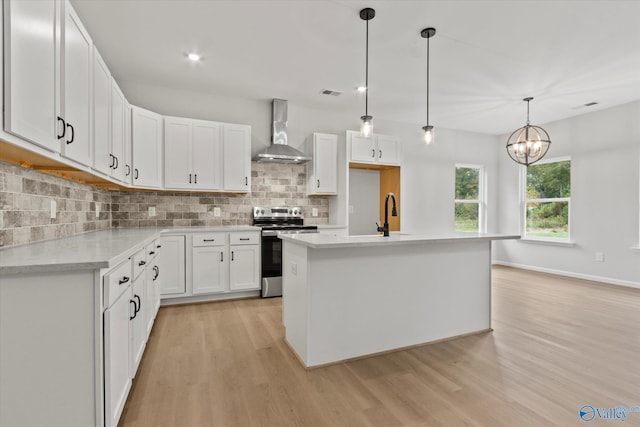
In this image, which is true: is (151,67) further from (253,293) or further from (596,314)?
(596,314)

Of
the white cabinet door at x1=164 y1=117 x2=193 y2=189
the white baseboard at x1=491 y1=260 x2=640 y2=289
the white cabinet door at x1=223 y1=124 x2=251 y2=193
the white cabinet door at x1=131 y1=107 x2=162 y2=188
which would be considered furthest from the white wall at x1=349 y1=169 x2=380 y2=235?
the white baseboard at x1=491 y1=260 x2=640 y2=289

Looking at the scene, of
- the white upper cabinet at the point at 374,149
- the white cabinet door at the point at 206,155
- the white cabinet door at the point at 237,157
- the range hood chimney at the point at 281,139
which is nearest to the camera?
the white cabinet door at the point at 206,155

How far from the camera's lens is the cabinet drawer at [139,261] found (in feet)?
6.71

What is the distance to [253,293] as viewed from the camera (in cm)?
427

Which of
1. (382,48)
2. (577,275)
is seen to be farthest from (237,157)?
(577,275)

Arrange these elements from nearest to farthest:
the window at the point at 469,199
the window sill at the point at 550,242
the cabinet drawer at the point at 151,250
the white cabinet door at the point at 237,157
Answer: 1. the cabinet drawer at the point at 151,250
2. the white cabinet door at the point at 237,157
3. the window sill at the point at 550,242
4. the window at the point at 469,199

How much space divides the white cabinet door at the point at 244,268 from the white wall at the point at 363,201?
1997mm

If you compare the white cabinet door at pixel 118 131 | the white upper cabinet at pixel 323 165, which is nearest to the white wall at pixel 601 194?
the white upper cabinet at pixel 323 165

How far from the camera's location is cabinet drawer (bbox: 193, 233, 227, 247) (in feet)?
12.7

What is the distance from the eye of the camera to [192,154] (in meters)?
4.13

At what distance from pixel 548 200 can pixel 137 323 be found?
6736mm

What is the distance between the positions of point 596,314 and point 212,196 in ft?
15.9

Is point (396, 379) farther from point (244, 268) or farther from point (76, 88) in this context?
point (76, 88)

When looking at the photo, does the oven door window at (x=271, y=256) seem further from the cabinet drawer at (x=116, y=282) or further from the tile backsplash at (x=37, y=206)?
the cabinet drawer at (x=116, y=282)
